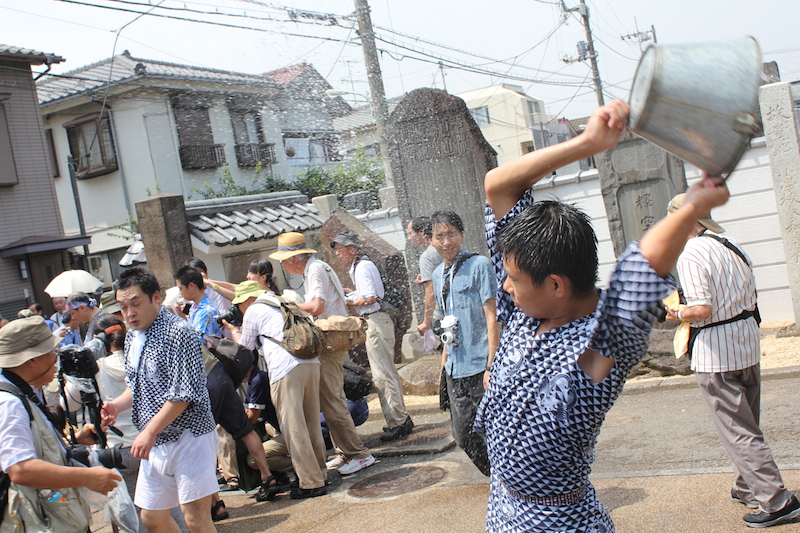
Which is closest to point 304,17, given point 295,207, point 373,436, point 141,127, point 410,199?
point 295,207

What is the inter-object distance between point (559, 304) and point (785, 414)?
14.4ft

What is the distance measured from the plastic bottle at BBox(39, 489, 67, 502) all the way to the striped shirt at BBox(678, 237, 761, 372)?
3223 mm

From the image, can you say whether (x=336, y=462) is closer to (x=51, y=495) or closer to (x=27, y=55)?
(x=51, y=495)

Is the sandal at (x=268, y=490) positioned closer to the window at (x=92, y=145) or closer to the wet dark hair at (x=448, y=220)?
the wet dark hair at (x=448, y=220)

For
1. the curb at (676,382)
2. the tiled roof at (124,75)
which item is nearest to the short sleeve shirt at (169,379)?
the curb at (676,382)

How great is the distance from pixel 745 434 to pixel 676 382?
314 cm

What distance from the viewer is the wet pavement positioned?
399 centimetres

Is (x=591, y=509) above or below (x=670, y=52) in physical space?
below

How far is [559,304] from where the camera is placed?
5.80ft

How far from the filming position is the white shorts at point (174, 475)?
3568 millimetres

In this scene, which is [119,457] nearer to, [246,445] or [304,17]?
[246,445]

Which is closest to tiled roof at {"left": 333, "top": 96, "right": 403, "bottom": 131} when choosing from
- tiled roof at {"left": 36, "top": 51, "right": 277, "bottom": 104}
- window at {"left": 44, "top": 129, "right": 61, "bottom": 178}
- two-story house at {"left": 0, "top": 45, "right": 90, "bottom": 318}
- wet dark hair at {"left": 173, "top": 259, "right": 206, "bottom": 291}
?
tiled roof at {"left": 36, "top": 51, "right": 277, "bottom": 104}

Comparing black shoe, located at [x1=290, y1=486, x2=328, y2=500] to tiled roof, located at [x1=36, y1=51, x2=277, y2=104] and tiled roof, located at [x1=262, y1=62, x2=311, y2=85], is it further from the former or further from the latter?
tiled roof, located at [x1=262, y1=62, x2=311, y2=85]

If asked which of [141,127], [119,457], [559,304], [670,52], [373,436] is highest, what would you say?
[141,127]
